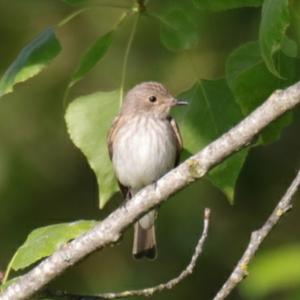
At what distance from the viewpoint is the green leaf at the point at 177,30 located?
406 cm

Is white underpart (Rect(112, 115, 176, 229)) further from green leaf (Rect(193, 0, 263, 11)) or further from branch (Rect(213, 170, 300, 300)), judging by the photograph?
branch (Rect(213, 170, 300, 300))

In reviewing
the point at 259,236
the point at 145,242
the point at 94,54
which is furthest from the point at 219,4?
the point at 145,242

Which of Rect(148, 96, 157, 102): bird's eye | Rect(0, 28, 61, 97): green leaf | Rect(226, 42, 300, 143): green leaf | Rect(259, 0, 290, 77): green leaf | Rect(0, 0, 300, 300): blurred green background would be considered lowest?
Rect(0, 0, 300, 300): blurred green background

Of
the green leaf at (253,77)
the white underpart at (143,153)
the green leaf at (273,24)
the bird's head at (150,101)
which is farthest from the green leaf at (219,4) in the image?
the bird's head at (150,101)

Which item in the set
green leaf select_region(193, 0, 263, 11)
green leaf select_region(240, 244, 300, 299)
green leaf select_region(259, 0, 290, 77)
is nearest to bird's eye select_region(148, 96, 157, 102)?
green leaf select_region(193, 0, 263, 11)

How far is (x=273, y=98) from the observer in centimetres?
323

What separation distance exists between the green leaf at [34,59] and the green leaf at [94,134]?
296 mm

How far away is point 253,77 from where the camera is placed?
150 inches

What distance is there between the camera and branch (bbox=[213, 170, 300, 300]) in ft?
10.9

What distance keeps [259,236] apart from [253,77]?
0.65 metres

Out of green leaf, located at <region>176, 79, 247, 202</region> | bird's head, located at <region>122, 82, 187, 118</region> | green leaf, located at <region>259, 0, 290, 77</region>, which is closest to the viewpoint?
green leaf, located at <region>259, 0, 290, 77</region>

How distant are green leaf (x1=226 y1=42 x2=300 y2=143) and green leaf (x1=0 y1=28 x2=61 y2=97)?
627 millimetres

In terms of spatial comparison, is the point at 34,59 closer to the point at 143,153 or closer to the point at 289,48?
the point at 289,48

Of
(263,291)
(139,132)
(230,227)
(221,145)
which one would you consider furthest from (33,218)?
(263,291)
